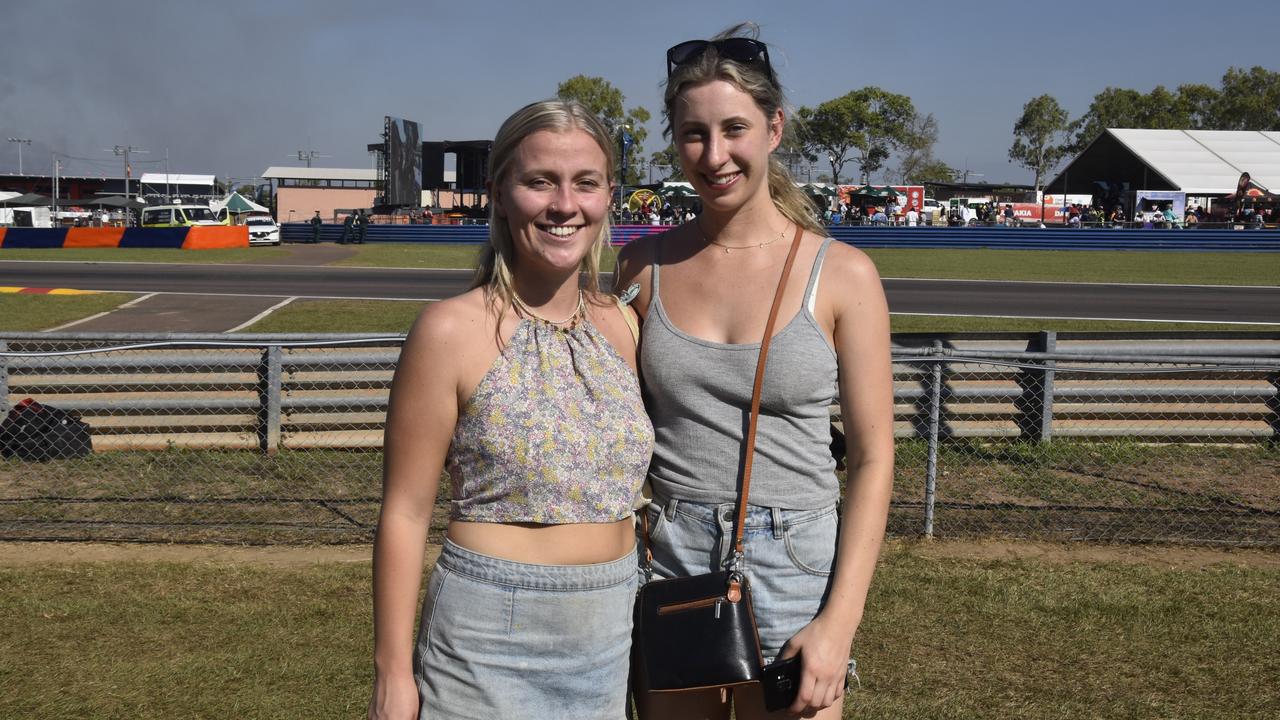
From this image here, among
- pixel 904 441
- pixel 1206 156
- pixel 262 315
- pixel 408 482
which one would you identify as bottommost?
pixel 904 441

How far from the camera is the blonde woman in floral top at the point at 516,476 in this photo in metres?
1.91

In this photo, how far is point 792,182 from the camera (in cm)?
234

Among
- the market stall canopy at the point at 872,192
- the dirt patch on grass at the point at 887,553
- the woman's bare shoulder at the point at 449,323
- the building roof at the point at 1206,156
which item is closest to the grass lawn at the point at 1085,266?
the dirt patch on grass at the point at 887,553

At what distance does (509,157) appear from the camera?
6.50 ft

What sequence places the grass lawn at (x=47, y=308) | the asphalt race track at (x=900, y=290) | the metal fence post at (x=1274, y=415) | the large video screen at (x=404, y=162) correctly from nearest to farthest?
the metal fence post at (x=1274, y=415) < the grass lawn at (x=47, y=308) < the asphalt race track at (x=900, y=290) < the large video screen at (x=404, y=162)

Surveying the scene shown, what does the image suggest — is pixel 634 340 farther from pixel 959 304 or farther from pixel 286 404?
pixel 959 304

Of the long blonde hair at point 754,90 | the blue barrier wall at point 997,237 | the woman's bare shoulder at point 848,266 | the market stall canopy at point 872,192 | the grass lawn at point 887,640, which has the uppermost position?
the market stall canopy at point 872,192

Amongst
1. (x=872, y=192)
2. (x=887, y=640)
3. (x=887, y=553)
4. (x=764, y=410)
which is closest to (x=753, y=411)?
(x=764, y=410)

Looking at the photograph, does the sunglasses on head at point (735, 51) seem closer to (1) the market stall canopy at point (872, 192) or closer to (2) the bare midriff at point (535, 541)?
(2) the bare midriff at point (535, 541)

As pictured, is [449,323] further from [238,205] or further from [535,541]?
[238,205]

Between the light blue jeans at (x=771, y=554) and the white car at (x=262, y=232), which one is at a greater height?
the white car at (x=262, y=232)

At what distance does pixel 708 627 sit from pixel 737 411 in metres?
0.42

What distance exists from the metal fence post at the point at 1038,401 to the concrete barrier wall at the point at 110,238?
30907 millimetres

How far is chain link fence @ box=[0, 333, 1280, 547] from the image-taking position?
6.39 m
